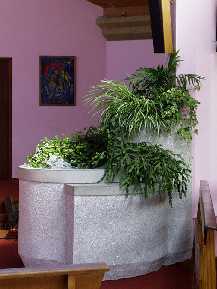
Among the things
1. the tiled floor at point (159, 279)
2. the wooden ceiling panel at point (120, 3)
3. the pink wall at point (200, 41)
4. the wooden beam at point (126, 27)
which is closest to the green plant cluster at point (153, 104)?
the pink wall at point (200, 41)

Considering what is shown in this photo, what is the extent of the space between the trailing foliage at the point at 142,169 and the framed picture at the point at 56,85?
4804 mm

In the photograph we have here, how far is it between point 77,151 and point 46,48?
4781 millimetres

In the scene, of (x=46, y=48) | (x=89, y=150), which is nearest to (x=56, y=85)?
(x=46, y=48)

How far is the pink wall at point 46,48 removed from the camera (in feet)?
29.6

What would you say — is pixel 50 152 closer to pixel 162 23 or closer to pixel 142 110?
pixel 142 110

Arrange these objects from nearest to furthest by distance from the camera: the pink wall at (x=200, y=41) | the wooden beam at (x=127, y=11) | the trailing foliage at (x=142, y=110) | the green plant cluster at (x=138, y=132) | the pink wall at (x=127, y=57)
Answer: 1. the green plant cluster at (x=138, y=132)
2. the trailing foliage at (x=142, y=110)
3. the pink wall at (x=200, y=41)
4. the wooden beam at (x=127, y=11)
5. the pink wall at (x=127, y=57)

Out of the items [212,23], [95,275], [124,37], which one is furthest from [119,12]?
[95,275]

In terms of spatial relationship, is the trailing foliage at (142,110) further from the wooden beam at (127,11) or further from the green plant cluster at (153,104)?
the wooden beam at (127,11)

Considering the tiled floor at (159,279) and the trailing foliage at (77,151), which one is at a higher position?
the trailing foliage at (77,151)

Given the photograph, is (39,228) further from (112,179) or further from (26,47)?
(26,47)

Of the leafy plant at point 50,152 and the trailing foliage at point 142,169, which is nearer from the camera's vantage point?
the trailing foliage at point 142,169

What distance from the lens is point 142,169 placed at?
4.24 metres

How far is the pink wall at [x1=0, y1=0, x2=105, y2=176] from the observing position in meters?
9.03

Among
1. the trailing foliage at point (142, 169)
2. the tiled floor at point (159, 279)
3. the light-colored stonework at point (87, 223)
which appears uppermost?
the trailing foliage at point (142, 169)
